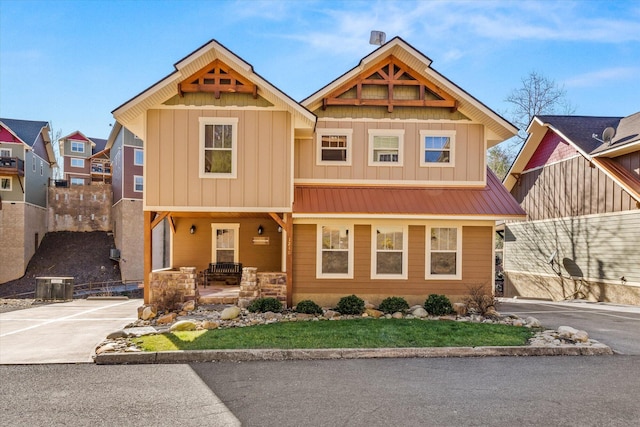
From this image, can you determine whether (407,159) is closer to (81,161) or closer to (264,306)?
(264,306)

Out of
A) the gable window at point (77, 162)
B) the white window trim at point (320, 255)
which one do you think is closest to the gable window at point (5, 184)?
the gable window at point (77, 162)

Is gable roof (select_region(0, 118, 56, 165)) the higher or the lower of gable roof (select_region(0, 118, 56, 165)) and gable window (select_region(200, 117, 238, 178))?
the higher

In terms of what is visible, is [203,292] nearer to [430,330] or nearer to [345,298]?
[345,298]

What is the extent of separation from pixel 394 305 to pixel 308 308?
241 centimetres

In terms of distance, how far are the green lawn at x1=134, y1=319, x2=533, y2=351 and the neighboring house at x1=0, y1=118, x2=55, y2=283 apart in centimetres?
3349

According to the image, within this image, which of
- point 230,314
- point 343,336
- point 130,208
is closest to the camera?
point 343,336

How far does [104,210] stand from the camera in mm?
38469

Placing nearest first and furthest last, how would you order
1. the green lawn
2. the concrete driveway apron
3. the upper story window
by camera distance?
the concrete driveway apron < the green lawn < the upper story window

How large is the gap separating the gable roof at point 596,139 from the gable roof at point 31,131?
40.0 metres

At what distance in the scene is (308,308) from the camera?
10.6 metres

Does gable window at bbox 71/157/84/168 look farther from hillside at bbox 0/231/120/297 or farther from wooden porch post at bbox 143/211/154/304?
wooden porch post at bbox 143/211/154/304

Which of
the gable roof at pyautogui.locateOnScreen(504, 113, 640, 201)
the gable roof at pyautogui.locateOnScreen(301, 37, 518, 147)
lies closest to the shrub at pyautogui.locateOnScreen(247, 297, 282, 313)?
the gable roof at pyautogui.locateOnScreen(301, 37, 518, 147)

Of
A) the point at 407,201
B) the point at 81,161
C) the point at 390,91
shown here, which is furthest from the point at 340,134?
the point at 81,161

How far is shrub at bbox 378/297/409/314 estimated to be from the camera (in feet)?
35.7
